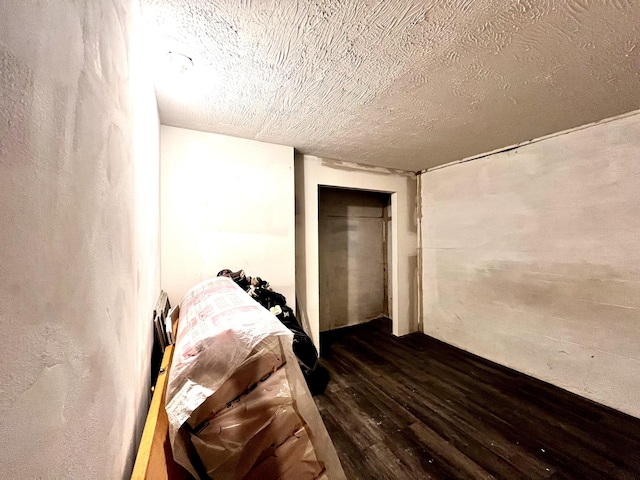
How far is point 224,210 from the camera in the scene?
2254 millimetres

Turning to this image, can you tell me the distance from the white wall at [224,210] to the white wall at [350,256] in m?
1.33

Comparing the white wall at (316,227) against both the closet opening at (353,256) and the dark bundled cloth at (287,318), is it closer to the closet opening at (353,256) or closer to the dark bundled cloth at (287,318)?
the closet opening at (353,256)

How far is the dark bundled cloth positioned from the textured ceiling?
1.35 m

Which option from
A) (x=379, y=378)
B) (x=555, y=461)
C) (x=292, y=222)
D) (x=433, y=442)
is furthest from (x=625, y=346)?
(x=292, y=222)

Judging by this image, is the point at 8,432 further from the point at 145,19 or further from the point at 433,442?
the point at 433,442

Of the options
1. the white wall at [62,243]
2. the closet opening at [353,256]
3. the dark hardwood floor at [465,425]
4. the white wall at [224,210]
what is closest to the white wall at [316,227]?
the white wall at [224,210]

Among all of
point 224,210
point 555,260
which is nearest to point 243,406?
point 224,210

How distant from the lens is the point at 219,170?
2230 millimetres

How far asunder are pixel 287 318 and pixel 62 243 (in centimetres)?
189

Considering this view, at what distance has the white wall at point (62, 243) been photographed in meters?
0.26

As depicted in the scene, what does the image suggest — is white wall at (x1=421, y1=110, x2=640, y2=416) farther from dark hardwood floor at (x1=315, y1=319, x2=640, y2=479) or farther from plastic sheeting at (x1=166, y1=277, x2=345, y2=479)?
plastic sheeting at (x1=166, y1=277, x2=345, y2=479)

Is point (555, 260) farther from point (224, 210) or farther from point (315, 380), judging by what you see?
point (224, 210)

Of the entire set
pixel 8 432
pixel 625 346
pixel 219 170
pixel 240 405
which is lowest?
pixel 625 346

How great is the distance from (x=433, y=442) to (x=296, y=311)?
1.55 meters
